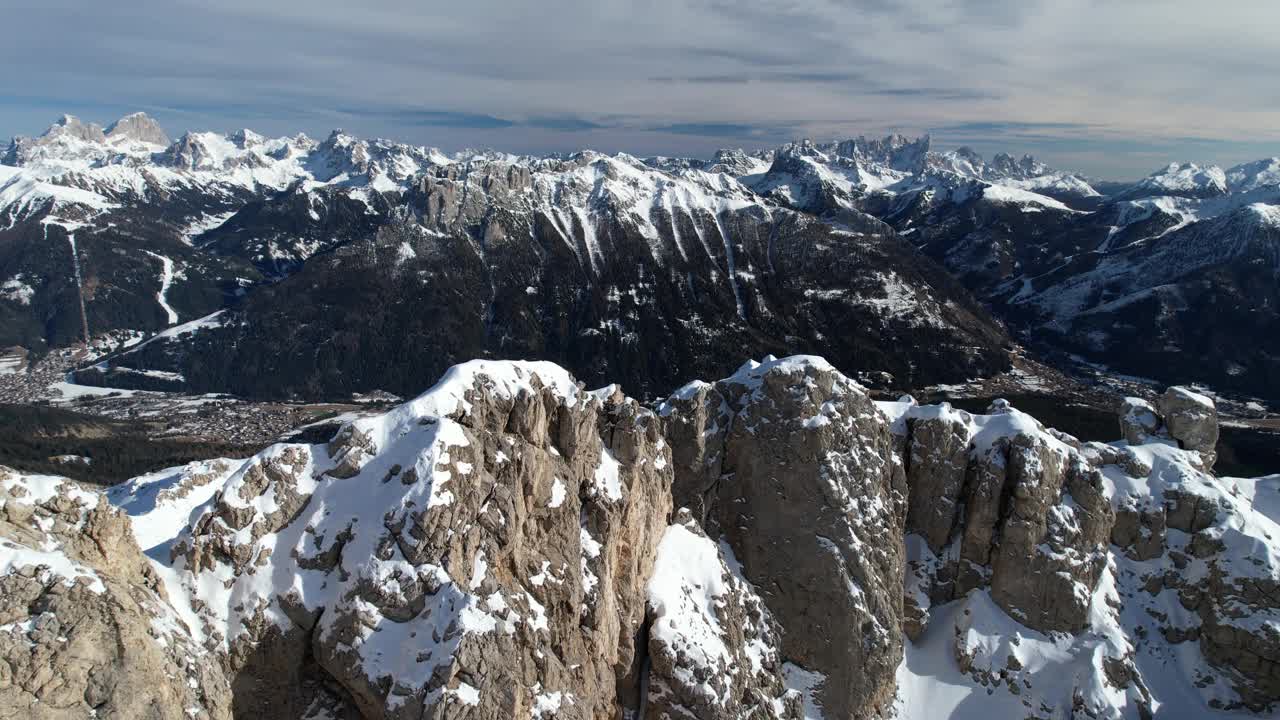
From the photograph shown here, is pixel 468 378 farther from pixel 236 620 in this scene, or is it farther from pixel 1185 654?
pixel 1185 654

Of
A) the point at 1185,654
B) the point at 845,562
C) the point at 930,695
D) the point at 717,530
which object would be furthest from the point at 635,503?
the point at 1185,654

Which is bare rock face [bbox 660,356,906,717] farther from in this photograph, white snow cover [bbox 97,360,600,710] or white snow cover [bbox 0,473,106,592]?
white snow cover [bbox 0,473,106,592]

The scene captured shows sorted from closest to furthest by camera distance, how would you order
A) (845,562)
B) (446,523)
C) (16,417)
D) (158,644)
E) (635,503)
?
(158,644)
(446,523)
(635,503)
(845,562)
(16,417)

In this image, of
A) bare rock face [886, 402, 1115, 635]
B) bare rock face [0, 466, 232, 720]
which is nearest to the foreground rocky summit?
bare rock face [0, 466, 232, 720]

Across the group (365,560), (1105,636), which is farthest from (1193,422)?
(365,560)

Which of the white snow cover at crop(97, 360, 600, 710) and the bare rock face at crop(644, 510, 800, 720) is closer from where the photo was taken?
the white snow cover at crop(97, 360, 600, 710)
